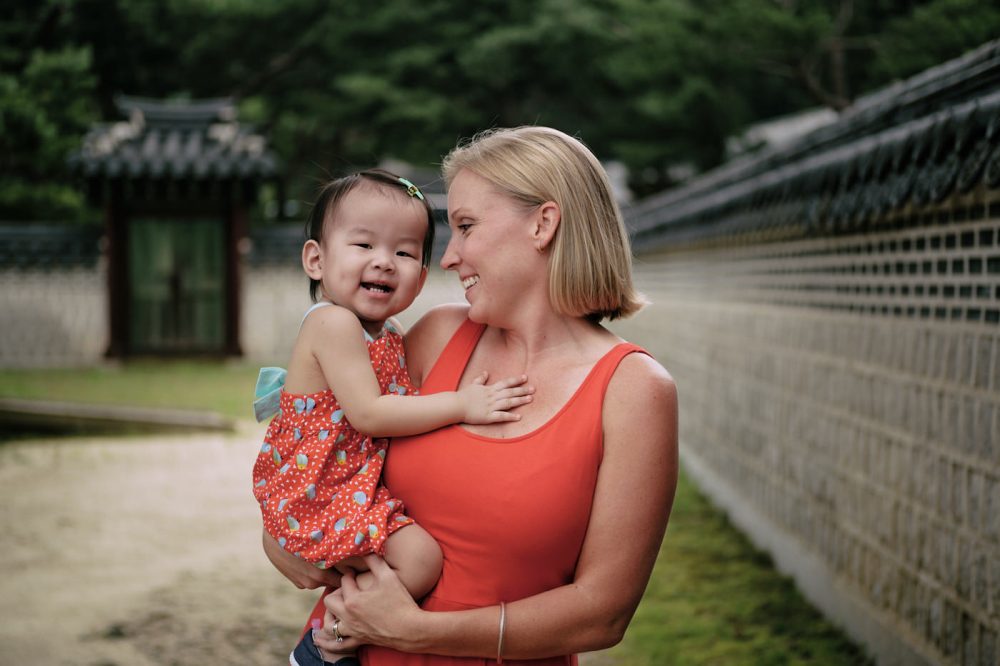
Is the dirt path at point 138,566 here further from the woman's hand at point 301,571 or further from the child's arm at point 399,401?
the child's arm at point 399,401

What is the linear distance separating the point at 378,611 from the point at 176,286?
1516cm

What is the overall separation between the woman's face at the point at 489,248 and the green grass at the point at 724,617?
2.57 metres

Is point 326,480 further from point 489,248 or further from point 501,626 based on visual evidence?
point 489,248

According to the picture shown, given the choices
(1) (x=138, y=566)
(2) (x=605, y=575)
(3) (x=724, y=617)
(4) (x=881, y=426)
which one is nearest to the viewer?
(2) (x=605, y=575)

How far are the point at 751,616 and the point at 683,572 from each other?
0.74 meters

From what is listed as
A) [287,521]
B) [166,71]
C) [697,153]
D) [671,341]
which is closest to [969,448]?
[287,521]

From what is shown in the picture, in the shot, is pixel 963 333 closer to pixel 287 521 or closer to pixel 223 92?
pixel 287 521

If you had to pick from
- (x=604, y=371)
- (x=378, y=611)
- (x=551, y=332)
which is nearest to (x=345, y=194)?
Result: (x=551, y=332)

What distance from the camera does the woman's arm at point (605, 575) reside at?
6.04 ft

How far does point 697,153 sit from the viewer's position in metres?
19.7

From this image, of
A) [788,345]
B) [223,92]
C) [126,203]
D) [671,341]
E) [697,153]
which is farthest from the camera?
[223,92]

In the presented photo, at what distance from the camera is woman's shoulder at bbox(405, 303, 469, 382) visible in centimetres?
216

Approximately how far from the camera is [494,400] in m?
1.93

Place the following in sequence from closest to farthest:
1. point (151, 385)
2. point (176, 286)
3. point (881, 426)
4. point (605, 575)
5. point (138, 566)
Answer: point (605, 575)
point (881, 426)
point (138, 566)
point (151, 385)
point (176, 286)
